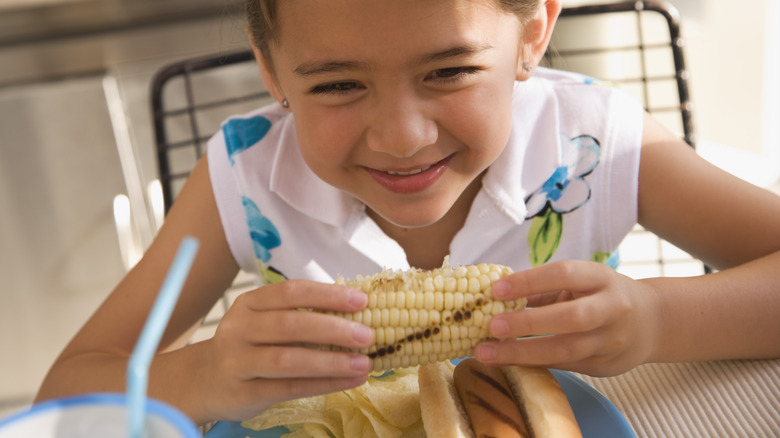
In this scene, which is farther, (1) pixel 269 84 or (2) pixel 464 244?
(2) pixel 464 244

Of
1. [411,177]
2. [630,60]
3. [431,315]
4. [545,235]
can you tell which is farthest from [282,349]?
[630,60]

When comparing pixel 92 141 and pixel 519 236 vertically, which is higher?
pixel 92 141

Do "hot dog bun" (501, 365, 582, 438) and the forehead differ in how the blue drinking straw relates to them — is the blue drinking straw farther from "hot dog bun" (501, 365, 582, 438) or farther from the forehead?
the forehead

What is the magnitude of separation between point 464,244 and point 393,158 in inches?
13.5

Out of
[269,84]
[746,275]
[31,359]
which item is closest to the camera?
[746,275]

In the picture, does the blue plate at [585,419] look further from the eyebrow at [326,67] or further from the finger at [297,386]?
the eyebrow at [326,67]

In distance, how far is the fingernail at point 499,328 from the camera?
2.48 ft

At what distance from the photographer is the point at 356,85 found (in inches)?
36.3

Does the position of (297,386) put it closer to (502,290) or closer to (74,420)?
(502,290)

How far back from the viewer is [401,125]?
2.92 ft

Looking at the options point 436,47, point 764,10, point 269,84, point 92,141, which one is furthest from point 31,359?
point 764,10

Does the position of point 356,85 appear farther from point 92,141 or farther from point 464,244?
point 92,141

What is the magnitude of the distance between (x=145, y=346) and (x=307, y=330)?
15.0 inches

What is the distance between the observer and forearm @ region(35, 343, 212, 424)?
2.84 feet
